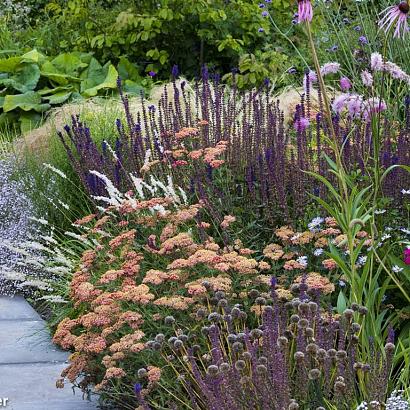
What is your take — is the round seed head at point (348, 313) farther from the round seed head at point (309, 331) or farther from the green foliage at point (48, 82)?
the green foliage at point (48, 82)

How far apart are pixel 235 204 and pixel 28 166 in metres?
2.11

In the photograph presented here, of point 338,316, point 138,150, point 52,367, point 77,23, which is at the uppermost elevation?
point 77,23

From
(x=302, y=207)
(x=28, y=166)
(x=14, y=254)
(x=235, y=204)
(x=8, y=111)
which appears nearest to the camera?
(x=302, y=207)

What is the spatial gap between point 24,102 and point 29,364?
415 cm

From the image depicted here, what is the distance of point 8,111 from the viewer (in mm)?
7895

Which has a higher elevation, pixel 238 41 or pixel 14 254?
pixel 238 41

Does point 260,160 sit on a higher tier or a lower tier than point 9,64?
lower

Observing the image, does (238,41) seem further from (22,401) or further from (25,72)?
(22,401)

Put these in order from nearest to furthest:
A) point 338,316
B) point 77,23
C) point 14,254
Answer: point 338,316 → point 14,254 → point 77,23

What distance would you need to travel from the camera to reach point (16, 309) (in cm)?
495

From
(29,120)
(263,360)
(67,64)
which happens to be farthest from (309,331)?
(67,64)

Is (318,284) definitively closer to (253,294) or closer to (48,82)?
(253,294)

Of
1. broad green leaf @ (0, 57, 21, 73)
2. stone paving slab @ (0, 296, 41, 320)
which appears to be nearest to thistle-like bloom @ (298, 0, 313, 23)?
stone paving slab @ (0, 296, 41, 320)

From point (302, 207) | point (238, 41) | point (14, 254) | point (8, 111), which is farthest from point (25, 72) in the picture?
point (302, 207)
